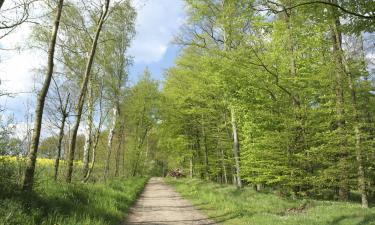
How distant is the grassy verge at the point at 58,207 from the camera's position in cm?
625

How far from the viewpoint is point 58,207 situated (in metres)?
7.98

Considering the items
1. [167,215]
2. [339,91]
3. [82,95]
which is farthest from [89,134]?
[339,91]

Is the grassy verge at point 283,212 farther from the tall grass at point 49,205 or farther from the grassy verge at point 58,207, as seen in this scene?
the tall grass at point 49,205

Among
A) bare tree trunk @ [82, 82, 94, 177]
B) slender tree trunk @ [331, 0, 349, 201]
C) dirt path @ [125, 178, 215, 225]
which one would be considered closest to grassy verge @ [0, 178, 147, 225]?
dirt path @ [125, 178, 215, 225]

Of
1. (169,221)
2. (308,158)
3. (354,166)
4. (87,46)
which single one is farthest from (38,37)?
(354,166)

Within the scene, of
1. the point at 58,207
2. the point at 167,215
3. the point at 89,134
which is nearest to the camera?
the point at 58,207

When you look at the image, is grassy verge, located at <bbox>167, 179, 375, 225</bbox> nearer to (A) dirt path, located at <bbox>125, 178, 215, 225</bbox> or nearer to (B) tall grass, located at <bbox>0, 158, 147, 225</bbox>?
(A) dirt path, located at <bbox>125, 178, 215, 225</bbox>

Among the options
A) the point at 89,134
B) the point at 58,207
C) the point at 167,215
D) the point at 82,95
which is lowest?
the point at 167,215

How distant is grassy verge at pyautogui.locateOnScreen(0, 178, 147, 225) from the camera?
6246 mm

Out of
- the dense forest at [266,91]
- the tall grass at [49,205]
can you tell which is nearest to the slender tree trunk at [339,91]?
the dense forest at [266,91]

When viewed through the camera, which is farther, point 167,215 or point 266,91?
point 266,91

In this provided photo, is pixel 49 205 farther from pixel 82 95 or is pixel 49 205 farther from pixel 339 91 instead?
pixel 339 91

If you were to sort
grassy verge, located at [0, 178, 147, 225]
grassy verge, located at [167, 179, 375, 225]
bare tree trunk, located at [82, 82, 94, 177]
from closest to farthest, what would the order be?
1. grassy verge, located at [0, 178, 147, 225]
2. grassy verge, located at [167, 179, 375, 225]
3. bare tree trunk, located at [82, 82, 94, 177]

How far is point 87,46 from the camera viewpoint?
17219mm
